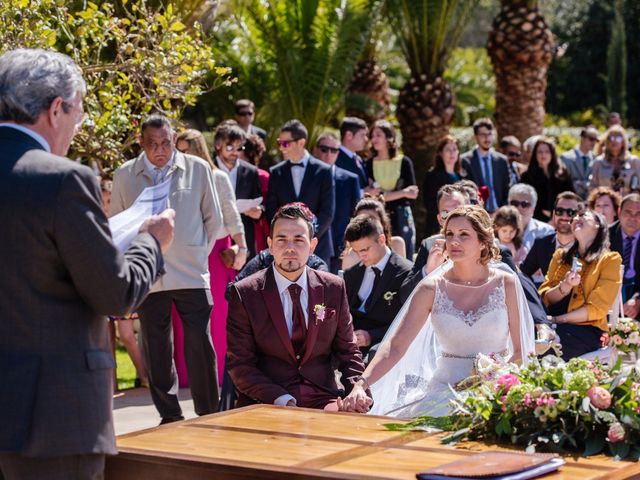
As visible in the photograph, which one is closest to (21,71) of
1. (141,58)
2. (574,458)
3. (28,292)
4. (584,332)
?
(28,292)

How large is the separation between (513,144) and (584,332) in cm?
645

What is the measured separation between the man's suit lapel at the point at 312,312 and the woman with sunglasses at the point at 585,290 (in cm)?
299

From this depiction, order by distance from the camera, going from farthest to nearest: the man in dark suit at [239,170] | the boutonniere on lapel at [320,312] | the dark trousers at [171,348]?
the man in dark suit at [239,170] < the dark trousers at [171,348] < the boutonniere on lapel at [320,312]

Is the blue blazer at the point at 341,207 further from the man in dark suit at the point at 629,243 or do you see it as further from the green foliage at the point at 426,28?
the green foliage at the point at 426,28

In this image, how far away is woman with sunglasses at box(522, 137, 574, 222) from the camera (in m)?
13.3

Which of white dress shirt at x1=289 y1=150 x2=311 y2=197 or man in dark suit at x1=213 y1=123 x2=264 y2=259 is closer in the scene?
man in dark suit at x1=213 y1=123 x2=264 y2=259

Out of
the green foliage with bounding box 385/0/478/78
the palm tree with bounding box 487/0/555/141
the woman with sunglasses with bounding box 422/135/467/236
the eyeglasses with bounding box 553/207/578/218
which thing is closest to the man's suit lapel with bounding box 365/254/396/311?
the eyeglasses with bounding box 553/207/578/218

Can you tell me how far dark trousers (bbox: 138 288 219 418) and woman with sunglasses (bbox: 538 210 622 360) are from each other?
266cm

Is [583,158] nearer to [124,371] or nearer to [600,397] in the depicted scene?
[124,371]

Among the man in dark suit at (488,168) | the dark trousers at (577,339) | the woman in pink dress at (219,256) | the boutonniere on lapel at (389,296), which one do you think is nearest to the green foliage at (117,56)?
the woman in pink dress at (219,256)

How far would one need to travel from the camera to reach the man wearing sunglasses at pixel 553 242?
9828 mm

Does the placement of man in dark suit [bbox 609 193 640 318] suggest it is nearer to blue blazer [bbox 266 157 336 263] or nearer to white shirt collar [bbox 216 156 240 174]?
blue blazer [bbox 266 157 336 263]

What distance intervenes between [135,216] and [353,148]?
830 centimetres

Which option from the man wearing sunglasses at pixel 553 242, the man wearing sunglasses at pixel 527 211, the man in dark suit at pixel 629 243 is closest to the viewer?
the man wearing sunglasses at pixel 553 242
